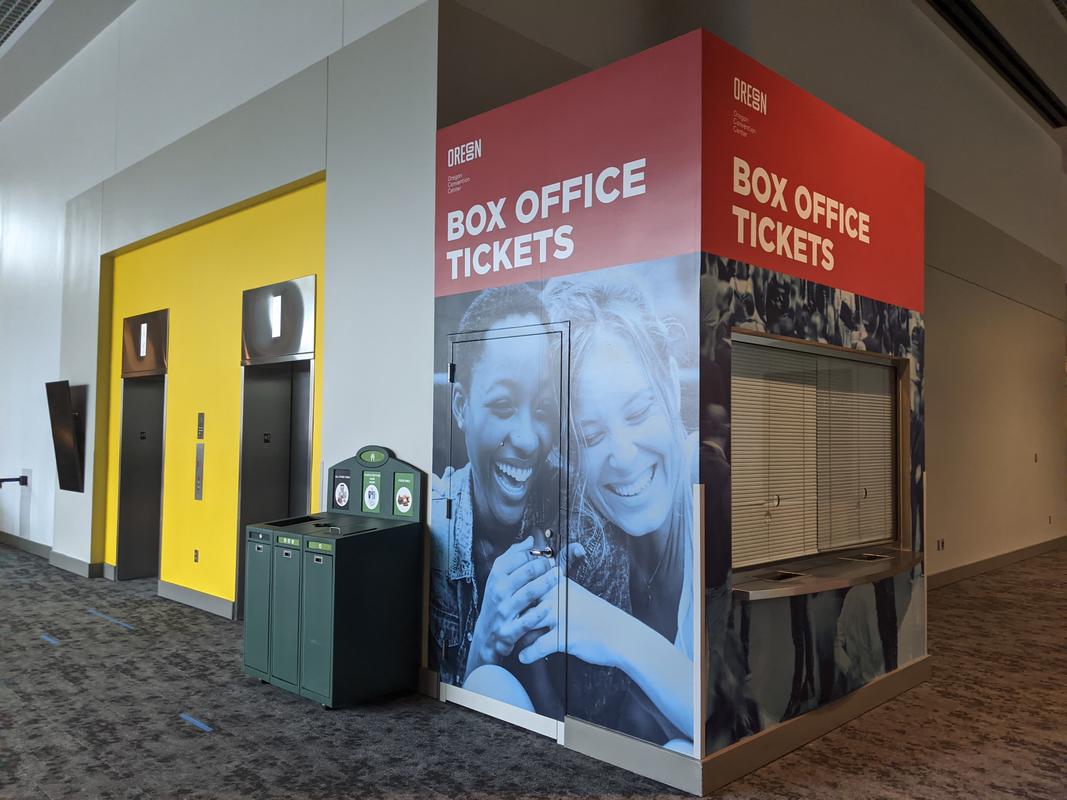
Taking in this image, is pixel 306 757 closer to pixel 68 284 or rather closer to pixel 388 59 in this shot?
pixel 388 59

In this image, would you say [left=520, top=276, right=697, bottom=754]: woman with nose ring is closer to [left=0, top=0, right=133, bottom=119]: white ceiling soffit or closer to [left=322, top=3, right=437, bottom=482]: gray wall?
[left=322, top=3, right=437, bottom=482]: gray wall

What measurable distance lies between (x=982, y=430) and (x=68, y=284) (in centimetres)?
1053

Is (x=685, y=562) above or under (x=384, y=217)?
under

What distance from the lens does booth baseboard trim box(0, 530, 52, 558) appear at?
9867mm

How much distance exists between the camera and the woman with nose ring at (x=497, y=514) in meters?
4.21

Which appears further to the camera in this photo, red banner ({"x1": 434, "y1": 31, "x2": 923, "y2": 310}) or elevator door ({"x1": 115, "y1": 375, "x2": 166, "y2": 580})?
elevator door ({"x1": 115, "y1": 375, "x2": 166, "y2": 580})

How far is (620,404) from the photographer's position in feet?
12.7

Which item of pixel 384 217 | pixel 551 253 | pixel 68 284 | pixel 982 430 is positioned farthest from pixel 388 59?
pixel 982 430

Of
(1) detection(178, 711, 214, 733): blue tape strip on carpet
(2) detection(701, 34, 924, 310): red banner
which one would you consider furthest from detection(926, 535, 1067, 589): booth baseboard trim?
(1) detection(178, 711, 214, 733): blue tape strip on carpet

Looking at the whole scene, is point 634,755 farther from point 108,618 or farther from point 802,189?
point 108,618

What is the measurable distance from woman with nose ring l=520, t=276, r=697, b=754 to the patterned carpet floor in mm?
466

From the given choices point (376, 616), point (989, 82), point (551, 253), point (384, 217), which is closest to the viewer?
point (551, 253)

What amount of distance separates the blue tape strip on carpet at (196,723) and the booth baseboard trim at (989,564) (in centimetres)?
672

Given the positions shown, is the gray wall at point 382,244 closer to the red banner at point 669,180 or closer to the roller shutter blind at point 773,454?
the red banner at point 669,180
